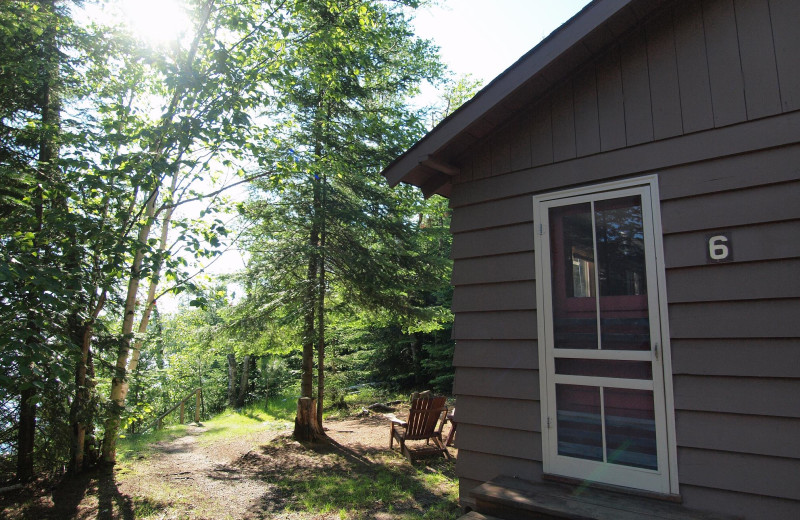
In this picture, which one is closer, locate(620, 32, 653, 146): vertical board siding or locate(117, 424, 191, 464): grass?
locate(620, 32, 653, 146): vertical board siding

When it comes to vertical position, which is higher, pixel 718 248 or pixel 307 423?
pixel 718 248

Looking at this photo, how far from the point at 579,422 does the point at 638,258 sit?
4.05 ft

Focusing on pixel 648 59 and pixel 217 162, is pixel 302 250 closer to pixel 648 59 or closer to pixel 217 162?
pixel 217 162

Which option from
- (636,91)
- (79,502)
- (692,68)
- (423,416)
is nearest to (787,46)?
(692,68)

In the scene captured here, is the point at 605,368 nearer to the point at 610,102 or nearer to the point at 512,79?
the point at 610,102

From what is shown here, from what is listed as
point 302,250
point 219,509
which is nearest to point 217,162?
point 302,250

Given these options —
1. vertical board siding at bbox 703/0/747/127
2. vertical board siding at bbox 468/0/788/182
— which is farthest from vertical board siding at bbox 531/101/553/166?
vertical board siding at bbox 703/0/747/127

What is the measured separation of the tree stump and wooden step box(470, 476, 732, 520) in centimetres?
633

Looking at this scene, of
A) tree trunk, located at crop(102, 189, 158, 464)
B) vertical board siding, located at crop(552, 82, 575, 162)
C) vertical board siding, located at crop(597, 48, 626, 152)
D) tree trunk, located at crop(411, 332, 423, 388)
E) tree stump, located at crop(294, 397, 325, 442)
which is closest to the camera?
vertical board siding, located at crop(597, 48, 626, 152)

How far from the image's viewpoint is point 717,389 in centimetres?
267

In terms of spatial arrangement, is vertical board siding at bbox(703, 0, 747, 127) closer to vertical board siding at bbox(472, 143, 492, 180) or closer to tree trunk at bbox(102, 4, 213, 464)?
vertical board siding at bbox(472, 143, 492, 180)

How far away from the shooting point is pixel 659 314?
114 inches

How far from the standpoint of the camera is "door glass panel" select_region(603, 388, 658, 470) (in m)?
2.84

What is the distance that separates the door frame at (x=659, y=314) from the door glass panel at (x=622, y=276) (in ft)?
0.30
